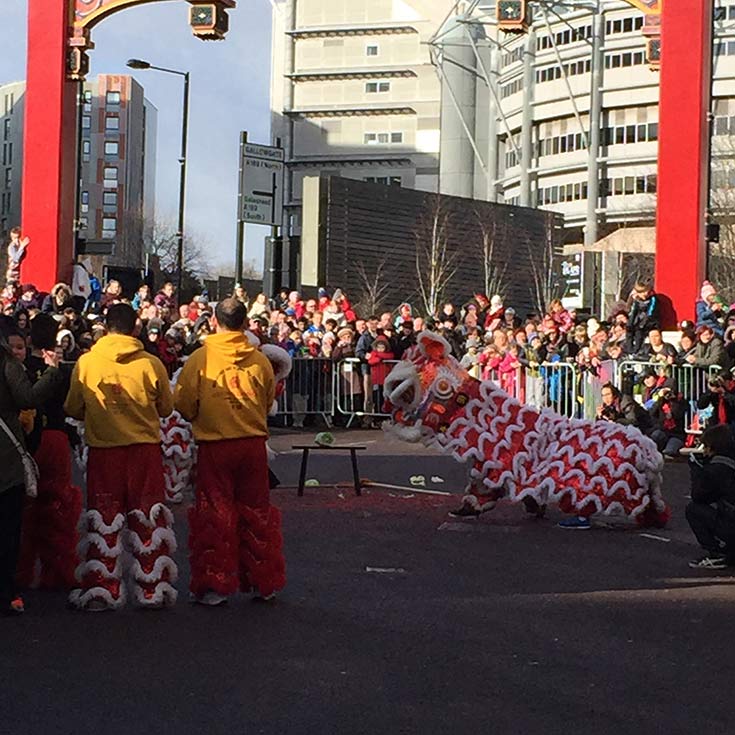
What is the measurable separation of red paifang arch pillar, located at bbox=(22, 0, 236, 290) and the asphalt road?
16656mm

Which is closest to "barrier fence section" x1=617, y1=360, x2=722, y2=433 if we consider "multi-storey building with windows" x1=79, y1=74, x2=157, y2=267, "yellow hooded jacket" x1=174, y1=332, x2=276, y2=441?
"yellow hooded jacket" x1=174, y1=332, x2=276, y2=441

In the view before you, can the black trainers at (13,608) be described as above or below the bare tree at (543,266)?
below

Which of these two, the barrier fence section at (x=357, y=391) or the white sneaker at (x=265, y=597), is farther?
the barrier fence section at (x=357, y=391)

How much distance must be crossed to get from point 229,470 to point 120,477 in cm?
71

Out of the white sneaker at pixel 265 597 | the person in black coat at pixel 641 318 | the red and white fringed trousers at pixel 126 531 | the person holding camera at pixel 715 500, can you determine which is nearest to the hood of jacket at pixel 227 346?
the red and white fringed trousers at pixel 126 531

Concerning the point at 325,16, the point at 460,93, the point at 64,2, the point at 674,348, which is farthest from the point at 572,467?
the point at 325,16

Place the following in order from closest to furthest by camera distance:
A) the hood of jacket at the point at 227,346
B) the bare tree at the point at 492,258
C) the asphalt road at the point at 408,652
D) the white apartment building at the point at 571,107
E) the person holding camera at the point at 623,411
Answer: the asphalt road at the point at 408,652 → the hood of jacket at the point at 227,346 → the person holding camera at the point at 623,411 → the bare tree at the point at 492,258 → the white apartment building at the point at 571,107

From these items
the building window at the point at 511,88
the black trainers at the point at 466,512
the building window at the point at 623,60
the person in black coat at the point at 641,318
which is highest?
the building window at the point at 623,60

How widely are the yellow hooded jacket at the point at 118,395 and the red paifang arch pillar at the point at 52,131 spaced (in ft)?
61.3

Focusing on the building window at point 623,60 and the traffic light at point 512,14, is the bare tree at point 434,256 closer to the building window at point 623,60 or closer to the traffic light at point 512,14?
the building window at point 623,60

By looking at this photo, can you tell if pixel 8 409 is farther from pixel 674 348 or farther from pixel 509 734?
pixel 674 348

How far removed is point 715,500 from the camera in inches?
477

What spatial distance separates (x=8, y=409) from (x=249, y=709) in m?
3.34

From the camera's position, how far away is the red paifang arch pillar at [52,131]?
28.1 metres
